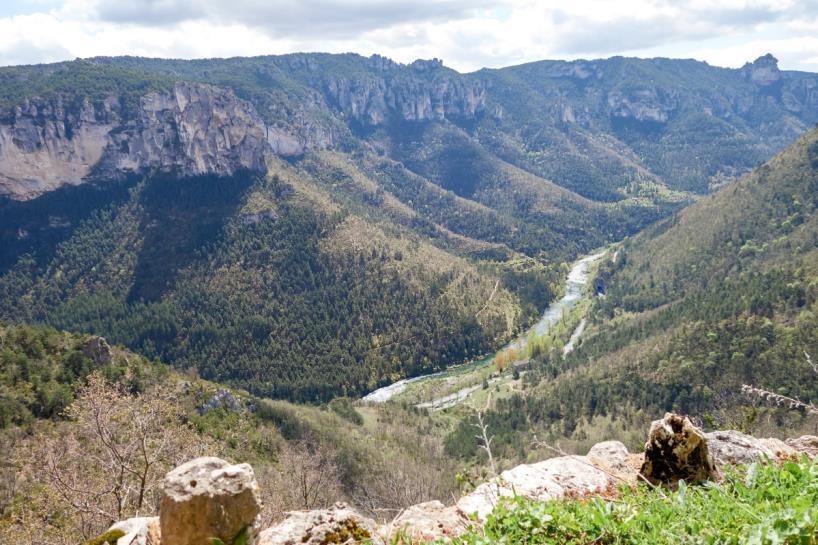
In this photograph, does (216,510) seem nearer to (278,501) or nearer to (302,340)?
(278,501)

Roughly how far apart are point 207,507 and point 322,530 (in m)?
2.32

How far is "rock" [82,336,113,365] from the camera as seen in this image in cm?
7361

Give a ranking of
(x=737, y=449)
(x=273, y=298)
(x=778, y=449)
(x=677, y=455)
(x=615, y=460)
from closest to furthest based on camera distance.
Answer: (x=677, y=455) → (x=737, y=449) → (x=615, y=460) → (x=778, y=449) → (x=273, y=298)

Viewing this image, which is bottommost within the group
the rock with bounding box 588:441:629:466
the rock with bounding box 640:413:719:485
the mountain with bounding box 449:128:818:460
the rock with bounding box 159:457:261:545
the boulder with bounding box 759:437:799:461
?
the mountain with bounding box 449:128:818:460

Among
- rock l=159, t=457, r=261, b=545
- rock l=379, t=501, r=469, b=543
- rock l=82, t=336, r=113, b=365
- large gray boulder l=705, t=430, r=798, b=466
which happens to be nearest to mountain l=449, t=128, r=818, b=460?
→ large gray boulder l=705, t=430, r=798, b=466

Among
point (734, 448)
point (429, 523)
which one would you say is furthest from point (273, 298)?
point (429, 523)

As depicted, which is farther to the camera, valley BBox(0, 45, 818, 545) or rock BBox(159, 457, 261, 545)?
valley BBox(0, 45, 818, 545)

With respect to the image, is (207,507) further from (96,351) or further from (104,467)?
(96,351)

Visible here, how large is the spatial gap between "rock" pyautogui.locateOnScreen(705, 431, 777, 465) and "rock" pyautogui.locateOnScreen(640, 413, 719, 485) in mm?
2503

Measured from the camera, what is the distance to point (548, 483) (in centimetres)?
1458

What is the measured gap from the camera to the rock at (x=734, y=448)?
1586 centimetres

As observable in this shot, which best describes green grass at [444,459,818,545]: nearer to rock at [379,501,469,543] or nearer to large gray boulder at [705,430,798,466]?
rock at [379,501,469,543]

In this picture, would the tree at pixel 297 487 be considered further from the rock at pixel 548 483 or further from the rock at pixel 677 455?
the rock at pixel 677 455

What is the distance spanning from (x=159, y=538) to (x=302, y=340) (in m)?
149
